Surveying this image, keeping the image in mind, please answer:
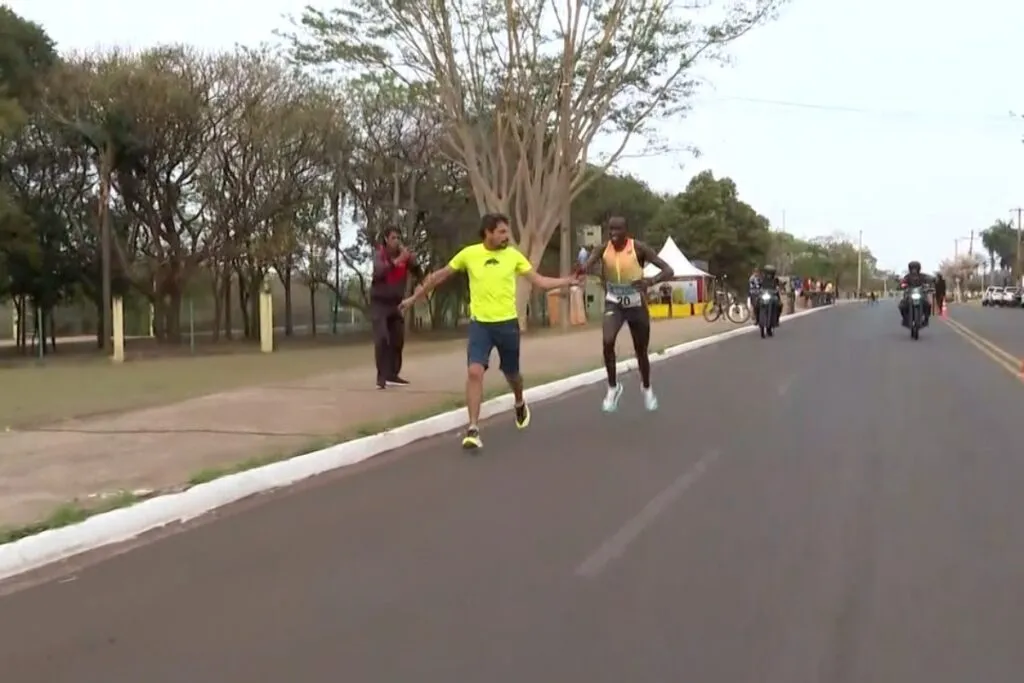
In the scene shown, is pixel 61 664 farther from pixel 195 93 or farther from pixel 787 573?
pixel 195 93

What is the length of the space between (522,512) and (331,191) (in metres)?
30.9

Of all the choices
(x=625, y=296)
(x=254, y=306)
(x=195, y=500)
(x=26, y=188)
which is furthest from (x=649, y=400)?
(x=254, y=306)

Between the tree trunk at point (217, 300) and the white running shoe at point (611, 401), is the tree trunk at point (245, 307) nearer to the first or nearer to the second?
the tree trunk at point (217, 300)

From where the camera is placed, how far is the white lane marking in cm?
621

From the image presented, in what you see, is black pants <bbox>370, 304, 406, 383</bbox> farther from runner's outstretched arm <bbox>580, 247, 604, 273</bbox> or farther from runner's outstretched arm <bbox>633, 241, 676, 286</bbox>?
runner's outstretched arm <bbox>633, 241, 676, 286</bbox>

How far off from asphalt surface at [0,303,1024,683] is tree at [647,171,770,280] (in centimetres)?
7282

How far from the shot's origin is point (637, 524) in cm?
717

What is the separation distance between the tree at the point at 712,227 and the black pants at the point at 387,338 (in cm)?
6800

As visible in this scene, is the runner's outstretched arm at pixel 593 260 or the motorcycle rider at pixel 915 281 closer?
the runner's outstretched arm at pixel 593 260

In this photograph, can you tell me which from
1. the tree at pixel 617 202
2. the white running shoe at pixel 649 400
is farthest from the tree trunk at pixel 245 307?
the white running shoe at pixel 649 400

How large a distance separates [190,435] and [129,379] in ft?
28.6

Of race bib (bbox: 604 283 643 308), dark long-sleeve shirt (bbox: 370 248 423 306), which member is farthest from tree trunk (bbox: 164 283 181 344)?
race bib (bbox: 604 283 643 308)

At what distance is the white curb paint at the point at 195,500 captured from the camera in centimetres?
634

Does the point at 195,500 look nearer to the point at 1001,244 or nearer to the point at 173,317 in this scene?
the point at 173,317
